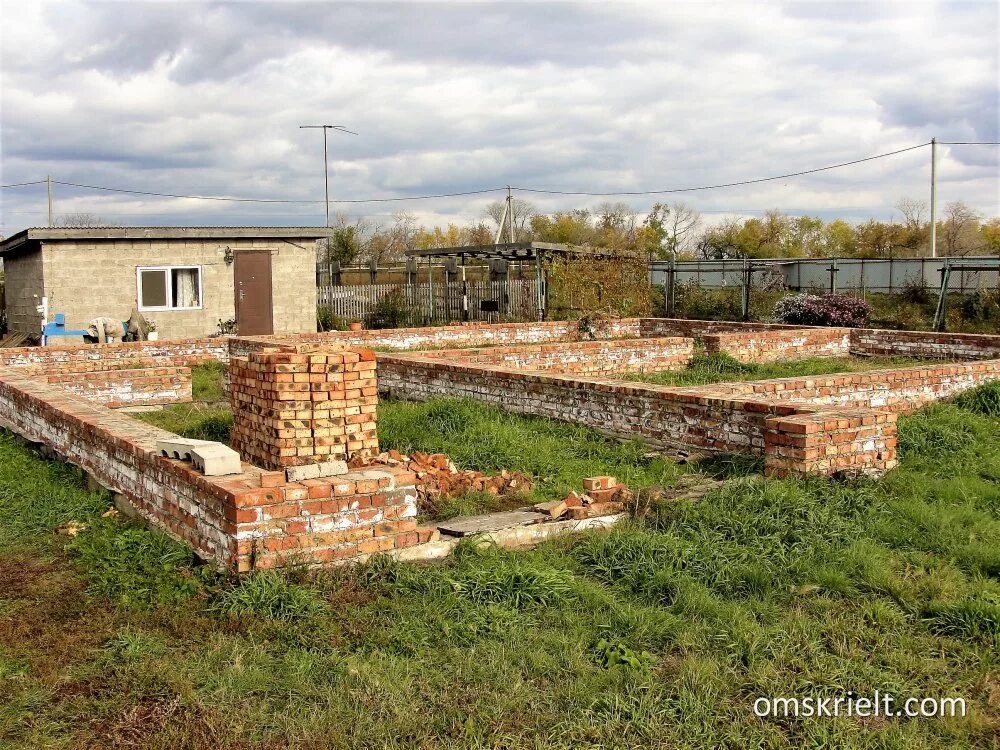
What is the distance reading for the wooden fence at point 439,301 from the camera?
24547 mm

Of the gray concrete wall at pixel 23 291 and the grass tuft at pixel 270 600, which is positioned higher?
the gray concrete wall at pixel 23 291

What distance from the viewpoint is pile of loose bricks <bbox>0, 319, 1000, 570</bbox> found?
15.9ft

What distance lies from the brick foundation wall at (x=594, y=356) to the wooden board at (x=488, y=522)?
6696mm

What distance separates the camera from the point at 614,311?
74.2 feet

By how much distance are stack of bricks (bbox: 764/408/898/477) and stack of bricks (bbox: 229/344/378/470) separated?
294 centimetres

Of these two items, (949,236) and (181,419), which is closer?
(181,419)

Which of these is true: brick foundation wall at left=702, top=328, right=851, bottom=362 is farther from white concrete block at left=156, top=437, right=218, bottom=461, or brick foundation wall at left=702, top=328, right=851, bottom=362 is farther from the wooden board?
white concrete block at left=156, top=437, right=218, bottom=461

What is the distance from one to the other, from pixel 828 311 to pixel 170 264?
14851mm

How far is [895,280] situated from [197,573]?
84.2 feet

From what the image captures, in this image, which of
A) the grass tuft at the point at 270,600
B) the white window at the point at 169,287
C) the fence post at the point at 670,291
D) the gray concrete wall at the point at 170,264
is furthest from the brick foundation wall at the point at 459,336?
the grass tuft at the point at 270,600

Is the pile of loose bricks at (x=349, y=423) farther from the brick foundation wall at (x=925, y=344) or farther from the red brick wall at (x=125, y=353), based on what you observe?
the brick foundation wall at (x=925, y=344)

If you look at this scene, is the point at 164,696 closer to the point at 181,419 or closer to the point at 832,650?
the point at 832,650

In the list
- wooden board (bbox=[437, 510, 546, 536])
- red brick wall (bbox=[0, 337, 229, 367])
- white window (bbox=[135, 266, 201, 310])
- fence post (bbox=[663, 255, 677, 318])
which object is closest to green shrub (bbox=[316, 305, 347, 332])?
white window (bbox=[135, 266, 201, 310])

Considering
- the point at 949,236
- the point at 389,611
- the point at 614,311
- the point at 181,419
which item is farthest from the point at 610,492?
the point at 949,236
